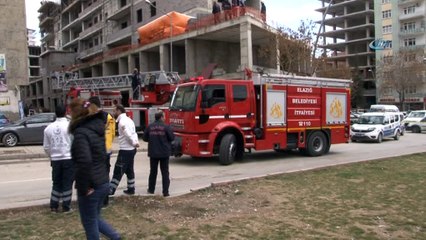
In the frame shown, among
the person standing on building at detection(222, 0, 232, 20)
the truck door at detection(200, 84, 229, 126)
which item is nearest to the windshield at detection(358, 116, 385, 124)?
the truck door at detection(200, 84, 229, 126)

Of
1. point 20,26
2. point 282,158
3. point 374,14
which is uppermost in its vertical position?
point 374,14

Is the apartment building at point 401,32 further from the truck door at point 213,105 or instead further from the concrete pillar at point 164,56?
the truck door at point 213,105

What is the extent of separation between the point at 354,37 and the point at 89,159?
99871 millimetres

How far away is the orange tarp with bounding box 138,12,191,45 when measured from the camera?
151 ft

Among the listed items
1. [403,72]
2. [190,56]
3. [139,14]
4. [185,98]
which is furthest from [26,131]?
[403,72]

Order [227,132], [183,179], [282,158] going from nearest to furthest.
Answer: [183,179]
[227,132]
[282,158]

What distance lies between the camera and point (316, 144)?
18109mm

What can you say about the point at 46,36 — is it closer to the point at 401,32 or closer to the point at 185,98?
the point at 401,32

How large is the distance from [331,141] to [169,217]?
40.8ft

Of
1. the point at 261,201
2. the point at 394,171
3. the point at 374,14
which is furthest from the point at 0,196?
the point at 374,14

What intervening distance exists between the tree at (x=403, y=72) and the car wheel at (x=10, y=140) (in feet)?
201

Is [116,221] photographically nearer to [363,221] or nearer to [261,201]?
[261,201]

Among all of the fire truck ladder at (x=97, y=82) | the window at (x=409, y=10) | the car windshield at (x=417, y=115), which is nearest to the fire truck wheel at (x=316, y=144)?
the fire truck ladder at (x=97, y=82)

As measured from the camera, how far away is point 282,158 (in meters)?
17.6
